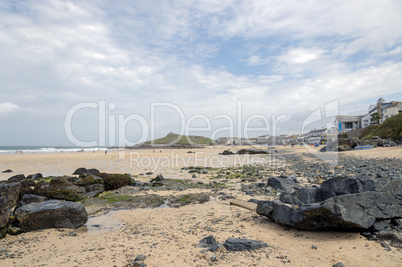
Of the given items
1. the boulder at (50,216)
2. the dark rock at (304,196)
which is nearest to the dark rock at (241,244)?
the dark rock at (304,196)

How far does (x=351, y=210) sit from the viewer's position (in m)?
5.54

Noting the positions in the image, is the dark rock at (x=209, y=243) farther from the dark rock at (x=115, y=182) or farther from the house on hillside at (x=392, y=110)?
the house on hillside at (x=392, y=110)

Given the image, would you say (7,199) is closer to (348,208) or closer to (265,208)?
(265,208)

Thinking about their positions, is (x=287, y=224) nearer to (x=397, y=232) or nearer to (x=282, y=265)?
(x=282, y=265)

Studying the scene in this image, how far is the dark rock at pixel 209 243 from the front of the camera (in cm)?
542

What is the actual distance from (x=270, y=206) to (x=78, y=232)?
6.20m

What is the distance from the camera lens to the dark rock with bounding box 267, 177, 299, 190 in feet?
39.7

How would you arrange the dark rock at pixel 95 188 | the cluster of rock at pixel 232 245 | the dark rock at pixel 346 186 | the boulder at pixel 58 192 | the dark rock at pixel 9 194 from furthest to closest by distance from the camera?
the dark rock at pixel 95 188, the boulder at pixel 58 192, the dark rock at pixel 9 194, the dark rock at pixel 346 186, the cluster of rock at pixel 232 245

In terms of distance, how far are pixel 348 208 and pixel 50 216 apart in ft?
29.0

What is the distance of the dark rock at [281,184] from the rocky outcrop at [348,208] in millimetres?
5261

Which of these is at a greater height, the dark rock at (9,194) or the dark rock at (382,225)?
the dark rock at (9,194)

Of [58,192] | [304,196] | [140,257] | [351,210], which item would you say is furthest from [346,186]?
[58,192]

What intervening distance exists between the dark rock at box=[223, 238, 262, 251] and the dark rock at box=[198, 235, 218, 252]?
0.26 m

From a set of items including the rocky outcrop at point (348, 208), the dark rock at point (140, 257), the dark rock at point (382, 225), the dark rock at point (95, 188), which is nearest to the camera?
the dark rock at point (140, 257)
